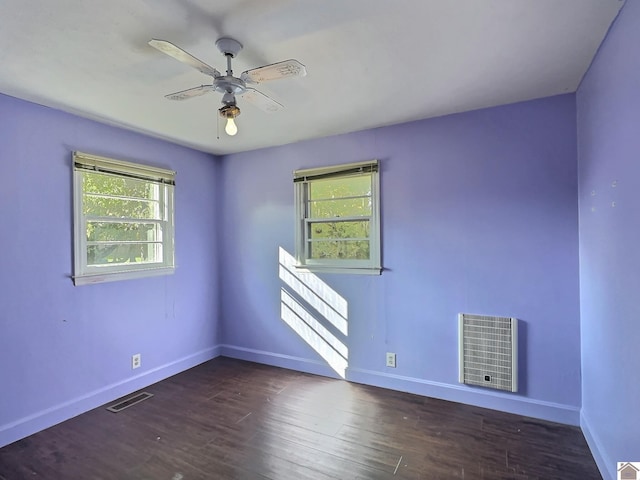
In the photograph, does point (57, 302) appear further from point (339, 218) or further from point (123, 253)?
point (339, 218)

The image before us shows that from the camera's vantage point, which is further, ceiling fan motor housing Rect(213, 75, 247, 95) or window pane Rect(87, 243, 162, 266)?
window pane Rect(87, 243, 162, 266)

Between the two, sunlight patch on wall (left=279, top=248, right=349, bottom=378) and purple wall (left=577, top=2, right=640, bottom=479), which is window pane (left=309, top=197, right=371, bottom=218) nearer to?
sunlight patch on wall (left=279, top=248, right=349, bottom=378)

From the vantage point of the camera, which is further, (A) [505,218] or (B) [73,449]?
(A) [505,218]

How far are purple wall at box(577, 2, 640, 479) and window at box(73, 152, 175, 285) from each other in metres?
3.49

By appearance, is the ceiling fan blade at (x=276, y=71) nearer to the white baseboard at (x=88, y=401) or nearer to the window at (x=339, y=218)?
the window at (x=339, y=218)

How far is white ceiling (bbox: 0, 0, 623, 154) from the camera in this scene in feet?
4.96

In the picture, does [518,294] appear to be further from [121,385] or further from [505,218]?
[121,385]

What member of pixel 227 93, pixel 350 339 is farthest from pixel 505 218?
pixel 227 93

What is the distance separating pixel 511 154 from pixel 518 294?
3.61ft

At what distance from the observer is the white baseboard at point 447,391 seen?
248cm

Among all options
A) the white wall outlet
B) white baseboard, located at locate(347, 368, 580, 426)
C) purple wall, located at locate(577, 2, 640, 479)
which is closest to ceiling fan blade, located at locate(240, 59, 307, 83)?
purple wall, located at locate(577, 2, 640, 479)

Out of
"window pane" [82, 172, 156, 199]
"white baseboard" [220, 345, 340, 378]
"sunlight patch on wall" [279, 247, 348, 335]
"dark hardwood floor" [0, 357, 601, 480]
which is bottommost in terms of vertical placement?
"dark hardwood floor" [0, 357, 601, 480]

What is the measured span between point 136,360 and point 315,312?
176 centimetres

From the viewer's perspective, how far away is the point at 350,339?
10.7ft
